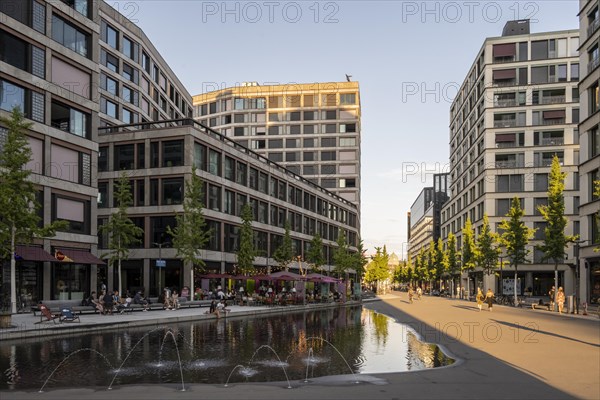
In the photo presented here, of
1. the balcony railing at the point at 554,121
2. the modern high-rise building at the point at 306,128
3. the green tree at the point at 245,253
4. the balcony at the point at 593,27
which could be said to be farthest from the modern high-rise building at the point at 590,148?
the modern high-rise building at the point at 306,128

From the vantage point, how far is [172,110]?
83062 mm

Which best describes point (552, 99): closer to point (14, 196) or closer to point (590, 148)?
point (590, 148)

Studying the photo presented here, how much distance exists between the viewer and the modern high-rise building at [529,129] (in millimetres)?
79625

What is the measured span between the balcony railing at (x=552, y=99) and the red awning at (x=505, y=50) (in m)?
8.07

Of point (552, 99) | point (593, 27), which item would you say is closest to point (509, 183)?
point (552, 99)

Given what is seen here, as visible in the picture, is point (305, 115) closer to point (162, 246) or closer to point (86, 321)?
point (162, 246)

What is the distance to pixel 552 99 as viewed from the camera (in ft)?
265

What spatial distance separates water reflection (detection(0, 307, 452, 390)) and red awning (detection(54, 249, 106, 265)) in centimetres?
1547

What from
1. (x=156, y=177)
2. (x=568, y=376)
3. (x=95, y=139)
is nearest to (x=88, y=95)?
(x=95, y=139)

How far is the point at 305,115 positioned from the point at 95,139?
260ft

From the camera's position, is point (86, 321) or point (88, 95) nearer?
point (86, 321)

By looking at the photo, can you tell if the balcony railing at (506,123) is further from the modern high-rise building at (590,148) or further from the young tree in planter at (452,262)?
the modern high-rise building at (590,148)

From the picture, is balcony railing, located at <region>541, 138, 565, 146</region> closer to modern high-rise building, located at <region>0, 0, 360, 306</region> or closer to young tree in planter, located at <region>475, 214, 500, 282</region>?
young tree in planter, located at <region>475, 214, 500, 282</region>

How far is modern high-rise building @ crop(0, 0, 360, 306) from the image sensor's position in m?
37.1
